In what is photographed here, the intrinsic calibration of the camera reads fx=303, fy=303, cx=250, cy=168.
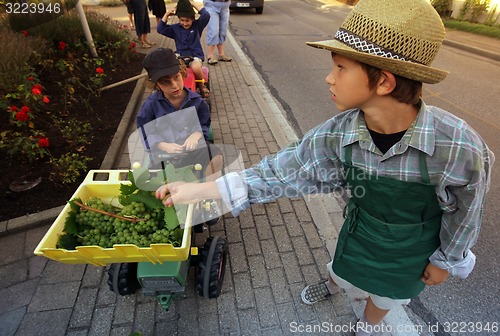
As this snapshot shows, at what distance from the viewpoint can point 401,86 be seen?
42.1 inches

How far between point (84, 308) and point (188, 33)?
4.42 m

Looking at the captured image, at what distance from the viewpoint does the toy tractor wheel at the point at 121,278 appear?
214 centimetres

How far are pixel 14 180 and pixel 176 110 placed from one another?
1947mm

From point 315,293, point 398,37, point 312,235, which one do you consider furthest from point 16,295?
point 398,37

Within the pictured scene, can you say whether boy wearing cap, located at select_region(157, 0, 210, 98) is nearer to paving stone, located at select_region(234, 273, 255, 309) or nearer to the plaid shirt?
paving stone, located at select_region(234, 273, 255, 309)

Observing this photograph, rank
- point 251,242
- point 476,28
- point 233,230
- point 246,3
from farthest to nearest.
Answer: point 246,3
point 476,28
point 233,230
point 251,242

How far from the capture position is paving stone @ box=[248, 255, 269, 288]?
95.6 inches

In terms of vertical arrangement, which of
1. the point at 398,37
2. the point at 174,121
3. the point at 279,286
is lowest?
the point at 279,286

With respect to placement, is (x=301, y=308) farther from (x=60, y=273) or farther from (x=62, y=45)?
(x=62, y=45)

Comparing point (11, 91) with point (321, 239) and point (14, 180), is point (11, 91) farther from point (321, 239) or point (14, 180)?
point (321, 239)

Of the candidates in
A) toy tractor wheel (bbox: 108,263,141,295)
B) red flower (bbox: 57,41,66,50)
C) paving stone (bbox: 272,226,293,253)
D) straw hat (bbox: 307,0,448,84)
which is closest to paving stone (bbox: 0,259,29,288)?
toy tractor wheel (bbox: 108,263,141,295)

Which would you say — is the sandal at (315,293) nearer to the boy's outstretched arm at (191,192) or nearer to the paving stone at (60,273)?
the boy's outstretched arm at (191,192)

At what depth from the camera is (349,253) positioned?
1728mm

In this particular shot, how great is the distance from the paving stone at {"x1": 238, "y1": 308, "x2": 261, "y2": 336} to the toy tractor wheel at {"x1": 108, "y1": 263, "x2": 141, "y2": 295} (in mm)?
829
